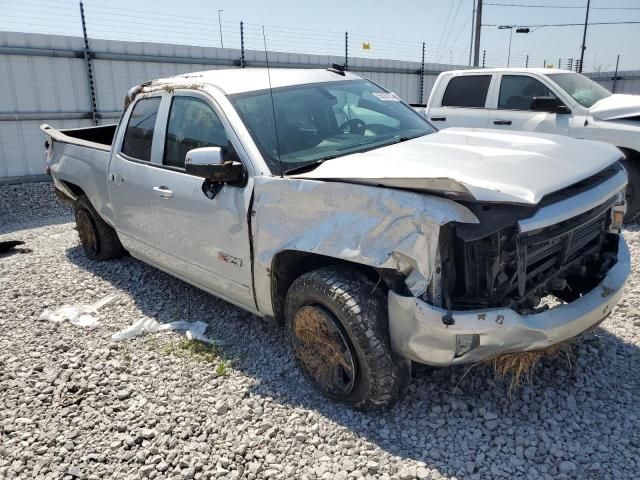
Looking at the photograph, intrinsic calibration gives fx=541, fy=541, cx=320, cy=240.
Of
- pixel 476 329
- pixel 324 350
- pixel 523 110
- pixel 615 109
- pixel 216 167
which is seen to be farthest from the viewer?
pixel 523 110

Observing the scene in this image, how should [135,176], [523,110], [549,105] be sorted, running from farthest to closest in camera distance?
[523,110]
[549,105]
[135,176]

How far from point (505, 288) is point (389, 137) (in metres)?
1.55

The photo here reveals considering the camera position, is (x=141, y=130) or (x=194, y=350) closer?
(x=194, y=350)

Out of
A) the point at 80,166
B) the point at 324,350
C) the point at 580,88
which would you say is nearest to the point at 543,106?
the point at 580,88

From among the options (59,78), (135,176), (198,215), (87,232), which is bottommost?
(87,232)

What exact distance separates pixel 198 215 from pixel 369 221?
1.45m

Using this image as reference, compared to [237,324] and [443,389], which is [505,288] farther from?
[237,324]

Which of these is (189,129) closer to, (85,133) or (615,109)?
(85,133)

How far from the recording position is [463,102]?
787 centimetres

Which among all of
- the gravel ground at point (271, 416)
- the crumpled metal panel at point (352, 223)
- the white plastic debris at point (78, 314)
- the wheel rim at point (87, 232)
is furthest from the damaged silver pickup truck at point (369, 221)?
the wheel rim at point (87, 232)

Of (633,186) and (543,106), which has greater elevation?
(543,106)

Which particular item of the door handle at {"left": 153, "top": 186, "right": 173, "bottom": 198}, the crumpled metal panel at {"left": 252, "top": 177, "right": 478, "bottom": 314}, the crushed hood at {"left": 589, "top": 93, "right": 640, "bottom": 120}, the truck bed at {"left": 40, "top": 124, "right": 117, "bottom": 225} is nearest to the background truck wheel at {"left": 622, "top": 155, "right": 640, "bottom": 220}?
the crushed hood at {"left": 589, "top": 93, "right": 640, "bottom": 120}

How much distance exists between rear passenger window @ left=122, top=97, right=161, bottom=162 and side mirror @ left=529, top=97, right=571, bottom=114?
15.8 ft

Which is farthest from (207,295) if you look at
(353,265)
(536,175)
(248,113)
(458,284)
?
(536,175)
